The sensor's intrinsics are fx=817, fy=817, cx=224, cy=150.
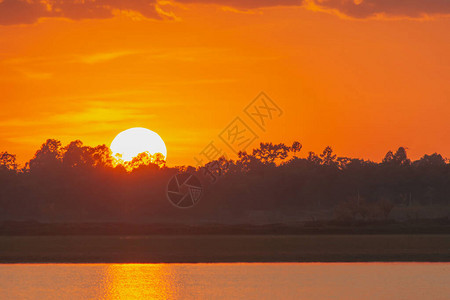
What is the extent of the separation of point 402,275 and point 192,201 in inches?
4333

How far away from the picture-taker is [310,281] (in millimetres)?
43625

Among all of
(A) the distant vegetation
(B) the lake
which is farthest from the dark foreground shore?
(A) the distant vegetation

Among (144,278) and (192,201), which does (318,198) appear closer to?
(192,201)

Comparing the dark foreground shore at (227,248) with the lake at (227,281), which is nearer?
the lake at (227,281)

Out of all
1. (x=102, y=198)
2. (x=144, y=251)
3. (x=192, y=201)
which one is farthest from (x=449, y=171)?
(x=144, y=251)

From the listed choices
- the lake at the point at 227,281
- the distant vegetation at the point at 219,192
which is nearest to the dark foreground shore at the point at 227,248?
the lake at the point at 227,281

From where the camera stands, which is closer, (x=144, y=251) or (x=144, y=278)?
(x=144, y=278)

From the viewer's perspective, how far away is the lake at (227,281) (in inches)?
1511

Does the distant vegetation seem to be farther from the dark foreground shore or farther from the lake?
the lake
